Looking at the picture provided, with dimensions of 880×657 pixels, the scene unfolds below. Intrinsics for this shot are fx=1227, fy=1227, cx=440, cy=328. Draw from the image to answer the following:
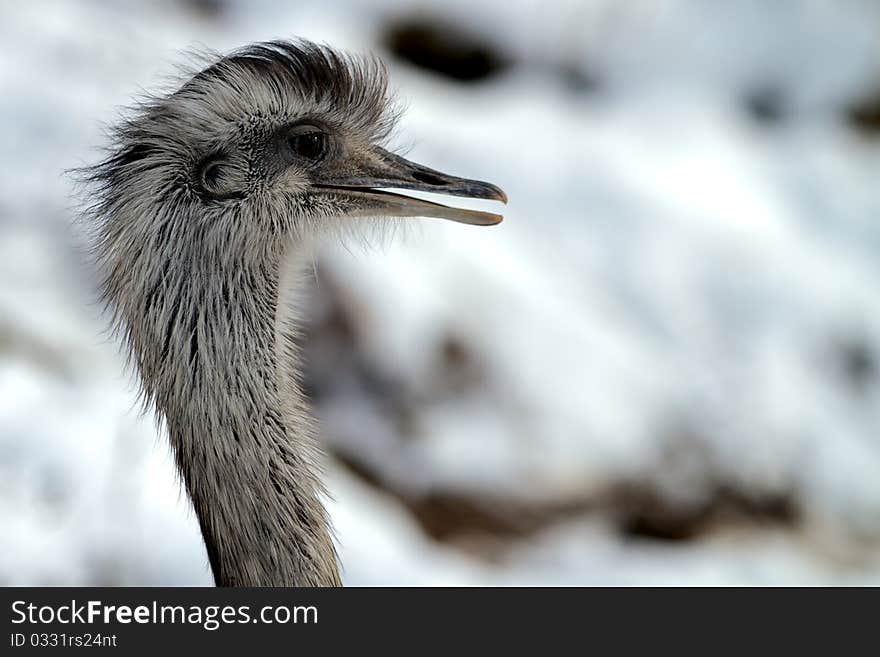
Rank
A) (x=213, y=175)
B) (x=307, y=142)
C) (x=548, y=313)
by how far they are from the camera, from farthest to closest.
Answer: (x=548, y=313) < (x=307, y=142) < (x=213, y=175)

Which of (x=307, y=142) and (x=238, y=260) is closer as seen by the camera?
(x=238, y=260)

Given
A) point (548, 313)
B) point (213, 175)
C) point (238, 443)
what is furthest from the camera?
point (548, 313)

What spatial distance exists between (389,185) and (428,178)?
0.22 ft

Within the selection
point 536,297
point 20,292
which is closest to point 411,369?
point 536,297

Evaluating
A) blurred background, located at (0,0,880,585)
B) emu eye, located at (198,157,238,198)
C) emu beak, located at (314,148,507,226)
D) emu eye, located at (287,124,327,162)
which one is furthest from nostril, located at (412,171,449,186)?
blurred background, located at (0,0,880,585)

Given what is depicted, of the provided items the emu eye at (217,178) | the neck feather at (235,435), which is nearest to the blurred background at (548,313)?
the neck feather at (235,435)

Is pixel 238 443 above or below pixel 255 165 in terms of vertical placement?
below

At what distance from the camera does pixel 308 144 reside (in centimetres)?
203

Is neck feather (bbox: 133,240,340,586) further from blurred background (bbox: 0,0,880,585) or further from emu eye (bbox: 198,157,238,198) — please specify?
blurred background (bbox: 0,0,880,585)

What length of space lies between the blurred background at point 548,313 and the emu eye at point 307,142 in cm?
103

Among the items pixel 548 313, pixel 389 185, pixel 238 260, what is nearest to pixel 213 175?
pixel 238 260

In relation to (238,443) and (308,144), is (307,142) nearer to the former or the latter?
(308,144)

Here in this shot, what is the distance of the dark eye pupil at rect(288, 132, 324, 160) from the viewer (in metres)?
2.00

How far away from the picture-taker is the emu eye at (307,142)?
199cm
